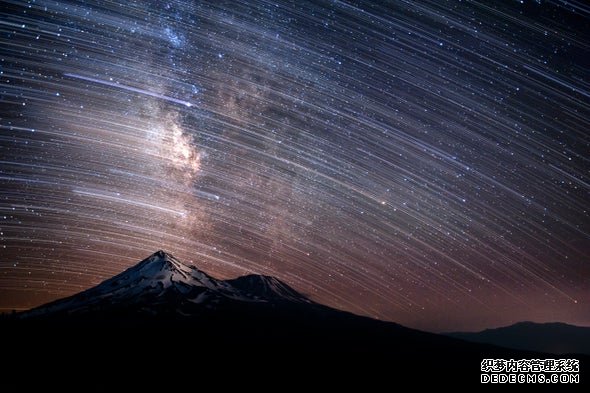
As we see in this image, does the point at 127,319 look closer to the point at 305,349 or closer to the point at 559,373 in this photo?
the point at 305,349

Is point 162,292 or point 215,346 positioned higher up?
point 162,292

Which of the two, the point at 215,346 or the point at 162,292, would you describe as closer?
the point at 215,346

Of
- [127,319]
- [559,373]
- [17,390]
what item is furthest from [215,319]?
[559,373]

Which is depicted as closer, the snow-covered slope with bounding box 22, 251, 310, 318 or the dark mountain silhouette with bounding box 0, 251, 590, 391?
the dark mountain silhouette with bounding box 0, 251, 590, 391

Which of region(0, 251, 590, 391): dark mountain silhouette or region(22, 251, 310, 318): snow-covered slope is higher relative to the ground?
region(22, 251, 310, 318): snow-covered slope
